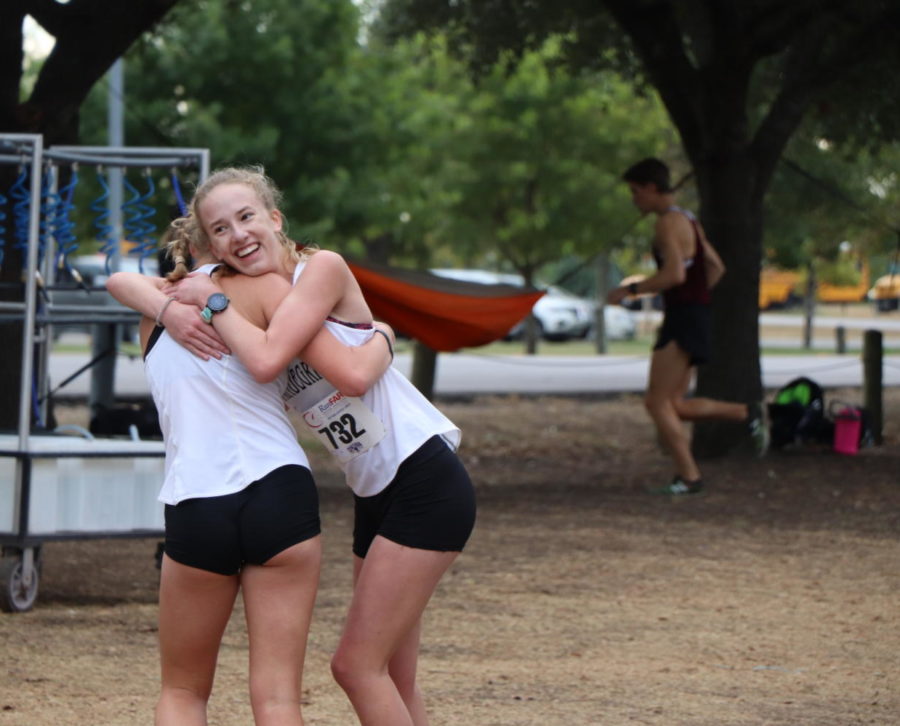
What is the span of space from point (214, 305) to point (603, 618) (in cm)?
342

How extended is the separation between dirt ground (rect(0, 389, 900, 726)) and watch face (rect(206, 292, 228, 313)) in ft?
6.23

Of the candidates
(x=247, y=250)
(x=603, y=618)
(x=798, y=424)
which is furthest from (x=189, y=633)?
(x=798, y=424)

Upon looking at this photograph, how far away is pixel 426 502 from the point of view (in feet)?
10.9

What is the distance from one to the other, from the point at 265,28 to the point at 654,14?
13508mm

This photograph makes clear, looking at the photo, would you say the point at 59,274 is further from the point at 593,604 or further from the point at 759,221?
the point at 759,221

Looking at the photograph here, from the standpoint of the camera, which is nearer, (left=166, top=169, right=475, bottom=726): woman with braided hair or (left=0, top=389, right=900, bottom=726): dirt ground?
(left=166, top=169, right=475, bottom=726): woman with braided hair

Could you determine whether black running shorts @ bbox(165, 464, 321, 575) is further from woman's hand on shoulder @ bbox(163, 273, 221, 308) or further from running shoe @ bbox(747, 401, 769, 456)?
running shoe @ bbox(747, 401, 769, 456)

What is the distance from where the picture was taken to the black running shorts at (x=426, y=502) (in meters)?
3.33

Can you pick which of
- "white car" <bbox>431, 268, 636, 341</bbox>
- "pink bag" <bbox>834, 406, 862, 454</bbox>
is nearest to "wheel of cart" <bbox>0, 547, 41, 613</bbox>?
"pink bag" <bbox>834, 406, 862, 454</bbox>

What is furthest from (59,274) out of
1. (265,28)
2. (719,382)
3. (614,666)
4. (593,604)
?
(265,28)

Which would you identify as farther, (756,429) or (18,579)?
(756,429)

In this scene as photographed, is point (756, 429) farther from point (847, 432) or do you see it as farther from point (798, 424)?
point (847, 432)

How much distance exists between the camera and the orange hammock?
29.7 feet

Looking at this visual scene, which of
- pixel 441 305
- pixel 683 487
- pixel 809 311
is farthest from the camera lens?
pixel 809 311
